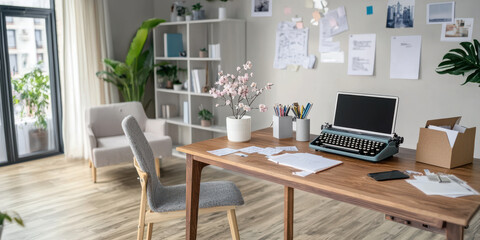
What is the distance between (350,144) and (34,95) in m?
4.23

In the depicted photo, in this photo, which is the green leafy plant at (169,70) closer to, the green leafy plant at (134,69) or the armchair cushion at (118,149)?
the green leafy plant at (134,69)

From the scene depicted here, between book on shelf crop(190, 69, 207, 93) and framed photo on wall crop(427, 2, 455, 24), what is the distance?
2.44 m

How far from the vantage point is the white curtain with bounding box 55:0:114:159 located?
504cm

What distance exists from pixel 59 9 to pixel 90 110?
4.79 ft

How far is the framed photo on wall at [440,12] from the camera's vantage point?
3.35m

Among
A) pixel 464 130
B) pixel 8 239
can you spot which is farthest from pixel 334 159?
pixel 8 239

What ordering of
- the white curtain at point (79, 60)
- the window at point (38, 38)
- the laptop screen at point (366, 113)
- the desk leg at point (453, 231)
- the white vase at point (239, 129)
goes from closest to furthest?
1. the desk leg at point (453, 231)
2. the laptop screen at point (366, 113)
3. the white vase at point (239, 129)
4. the white curtain at point (79, 60)
5. the window at point (38, 38)

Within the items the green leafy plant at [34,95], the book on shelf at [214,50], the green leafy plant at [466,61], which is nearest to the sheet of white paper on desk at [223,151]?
the green leafy plant at [466,61]

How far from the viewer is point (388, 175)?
6.23 feet

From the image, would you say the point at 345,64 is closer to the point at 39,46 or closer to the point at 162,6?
the point at 162,6

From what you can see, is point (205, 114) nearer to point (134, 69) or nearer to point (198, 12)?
point (134, 69)

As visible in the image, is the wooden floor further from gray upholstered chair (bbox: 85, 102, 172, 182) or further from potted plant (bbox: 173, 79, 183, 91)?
potted plant (bbox: 173, 79, 183, 91)

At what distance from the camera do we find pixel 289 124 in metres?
2.66

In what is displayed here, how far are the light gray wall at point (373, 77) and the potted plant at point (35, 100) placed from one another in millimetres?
2446
